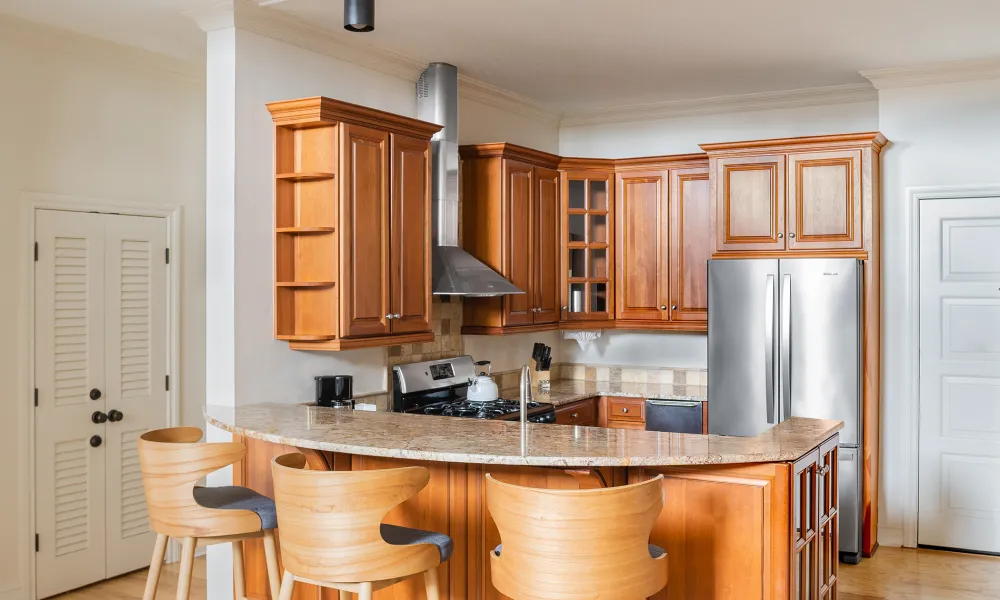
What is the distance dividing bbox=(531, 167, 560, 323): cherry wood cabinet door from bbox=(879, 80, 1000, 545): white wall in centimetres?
196

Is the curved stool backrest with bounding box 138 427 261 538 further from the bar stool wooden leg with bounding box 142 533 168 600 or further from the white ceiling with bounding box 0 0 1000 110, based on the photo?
the white ceiling with bounding box 0 0 1000 110

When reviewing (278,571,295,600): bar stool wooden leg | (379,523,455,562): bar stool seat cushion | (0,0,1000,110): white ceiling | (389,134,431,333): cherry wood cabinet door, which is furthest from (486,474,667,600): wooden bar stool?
(0,0,1000,110): white ceiling

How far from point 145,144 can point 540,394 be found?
109 inches

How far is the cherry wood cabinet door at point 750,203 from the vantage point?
5316mm

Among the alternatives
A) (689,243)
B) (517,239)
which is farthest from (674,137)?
(517,239)

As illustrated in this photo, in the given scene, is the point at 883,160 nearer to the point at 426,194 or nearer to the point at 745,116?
the point at 745,116

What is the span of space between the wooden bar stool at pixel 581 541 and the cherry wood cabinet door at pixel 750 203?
3.09 metres

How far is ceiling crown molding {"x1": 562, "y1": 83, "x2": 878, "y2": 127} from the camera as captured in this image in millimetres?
5668

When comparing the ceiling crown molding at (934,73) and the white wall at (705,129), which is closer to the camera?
the ceiling crown molding at (934,73)

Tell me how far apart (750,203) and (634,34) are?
1396mm

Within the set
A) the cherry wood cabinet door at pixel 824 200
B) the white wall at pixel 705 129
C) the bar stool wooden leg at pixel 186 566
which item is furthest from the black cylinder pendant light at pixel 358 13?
the white wall at pixel 705 129

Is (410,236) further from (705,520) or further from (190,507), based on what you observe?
(705,520)

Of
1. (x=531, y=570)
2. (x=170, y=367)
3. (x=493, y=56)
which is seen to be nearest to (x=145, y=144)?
(x=170, y=367)

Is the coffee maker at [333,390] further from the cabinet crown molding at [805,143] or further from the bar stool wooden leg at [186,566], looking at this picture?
the cabinet crown molding at [805,143]
